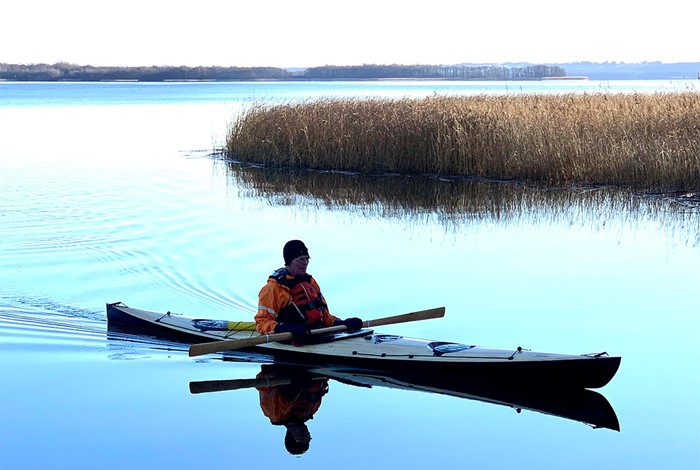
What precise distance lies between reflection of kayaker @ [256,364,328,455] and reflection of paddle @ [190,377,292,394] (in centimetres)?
6

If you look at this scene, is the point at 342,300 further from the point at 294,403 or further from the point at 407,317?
the point at 294,403

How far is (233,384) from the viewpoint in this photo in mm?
8055

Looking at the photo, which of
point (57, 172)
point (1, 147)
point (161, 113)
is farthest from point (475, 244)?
point (161, 113)

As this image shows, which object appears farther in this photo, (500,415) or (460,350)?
(460,350)

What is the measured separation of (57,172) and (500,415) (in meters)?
17.9

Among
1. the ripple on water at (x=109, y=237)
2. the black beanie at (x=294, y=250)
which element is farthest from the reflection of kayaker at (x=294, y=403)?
the ripple on water at (x=109, y=237)

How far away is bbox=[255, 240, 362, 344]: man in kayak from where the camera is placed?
8.22 m

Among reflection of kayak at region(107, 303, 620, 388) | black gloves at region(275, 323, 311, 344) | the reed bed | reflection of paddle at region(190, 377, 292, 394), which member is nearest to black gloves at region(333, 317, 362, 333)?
reflection of kayak at region(107, 303, 620, 388)

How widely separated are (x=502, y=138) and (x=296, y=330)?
39.2 ft

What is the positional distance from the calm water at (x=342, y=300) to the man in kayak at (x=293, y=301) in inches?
19.1

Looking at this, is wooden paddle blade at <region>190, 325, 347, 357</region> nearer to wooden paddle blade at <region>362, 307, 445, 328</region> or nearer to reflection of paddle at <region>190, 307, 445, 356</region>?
reflection of paddle at <region>190, 307, 445, 356</region>

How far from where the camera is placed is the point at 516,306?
10359 mm

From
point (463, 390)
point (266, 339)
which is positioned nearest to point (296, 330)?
point (266, 339)

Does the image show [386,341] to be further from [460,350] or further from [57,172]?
[57,172]
